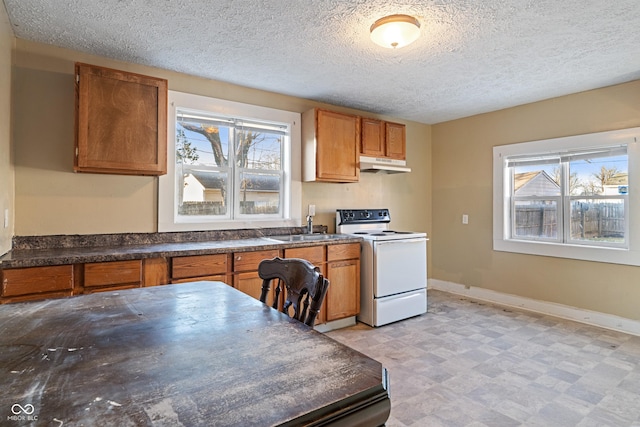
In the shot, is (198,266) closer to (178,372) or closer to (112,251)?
(112,251)

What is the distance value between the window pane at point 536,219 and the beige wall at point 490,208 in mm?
281

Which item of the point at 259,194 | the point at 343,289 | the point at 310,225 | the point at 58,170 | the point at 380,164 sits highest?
the point at 380,164

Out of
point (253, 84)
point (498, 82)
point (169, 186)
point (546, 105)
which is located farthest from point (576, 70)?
point (169, 186)

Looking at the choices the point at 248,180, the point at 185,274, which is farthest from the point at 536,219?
the point at 185,274

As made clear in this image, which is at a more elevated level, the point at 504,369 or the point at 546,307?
the point at 546,307

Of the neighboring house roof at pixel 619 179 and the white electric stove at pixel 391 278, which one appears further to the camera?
the white electric stove at pixel 391 278

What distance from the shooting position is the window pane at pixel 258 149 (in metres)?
3.56

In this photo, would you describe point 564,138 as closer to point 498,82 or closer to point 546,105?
point 546,105

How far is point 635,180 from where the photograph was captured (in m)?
3.27

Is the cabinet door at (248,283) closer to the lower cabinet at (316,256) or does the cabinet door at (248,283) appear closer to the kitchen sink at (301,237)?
the lower cabinet at (316,256)

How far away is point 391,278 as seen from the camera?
3594mm

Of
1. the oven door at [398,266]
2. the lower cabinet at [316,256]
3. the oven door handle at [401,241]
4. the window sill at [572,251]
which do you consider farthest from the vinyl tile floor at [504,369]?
the oven door handle at [401,241]

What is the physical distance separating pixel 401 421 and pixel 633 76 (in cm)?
364
